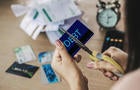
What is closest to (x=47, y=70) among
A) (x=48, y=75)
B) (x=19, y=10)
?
(x=48, y=75)

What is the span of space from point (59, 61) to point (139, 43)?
52cm

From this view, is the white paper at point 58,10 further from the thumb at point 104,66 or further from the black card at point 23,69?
the thumb at point 104,66

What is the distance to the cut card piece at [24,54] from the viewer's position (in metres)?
1.25

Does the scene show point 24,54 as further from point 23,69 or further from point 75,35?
point 75,35

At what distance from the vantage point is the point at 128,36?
570mm

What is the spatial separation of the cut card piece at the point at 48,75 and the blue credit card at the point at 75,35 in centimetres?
18

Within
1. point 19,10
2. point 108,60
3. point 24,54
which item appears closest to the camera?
point 108,60

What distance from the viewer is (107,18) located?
1343 mm

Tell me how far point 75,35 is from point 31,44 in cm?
38

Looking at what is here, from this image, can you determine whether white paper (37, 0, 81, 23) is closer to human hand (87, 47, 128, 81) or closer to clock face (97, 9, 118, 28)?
clock face (97, 9, 118, 28)

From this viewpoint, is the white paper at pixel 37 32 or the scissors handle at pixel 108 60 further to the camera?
the white paper at pixel 37 32

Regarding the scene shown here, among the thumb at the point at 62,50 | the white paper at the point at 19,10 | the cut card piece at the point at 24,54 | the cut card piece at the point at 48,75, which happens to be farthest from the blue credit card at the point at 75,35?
the white paper at the point at 19,10

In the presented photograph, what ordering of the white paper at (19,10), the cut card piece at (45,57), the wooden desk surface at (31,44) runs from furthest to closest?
the white paper at (19,10)
the cut card piece at (45,57)
the wooden desk surface at (31,44)

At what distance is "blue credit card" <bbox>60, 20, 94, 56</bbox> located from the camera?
99 centimetres
